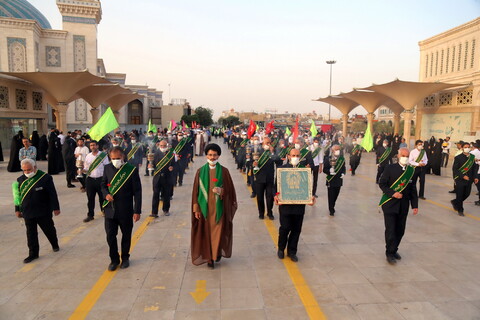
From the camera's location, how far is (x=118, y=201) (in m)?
4.68

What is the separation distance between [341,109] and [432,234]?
112ft

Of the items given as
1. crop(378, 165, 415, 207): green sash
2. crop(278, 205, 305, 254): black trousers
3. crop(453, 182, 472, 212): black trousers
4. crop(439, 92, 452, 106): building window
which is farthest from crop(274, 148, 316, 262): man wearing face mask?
crop(439, 92, 452, 106): building window

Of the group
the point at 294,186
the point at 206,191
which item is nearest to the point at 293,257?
the point at 294,186

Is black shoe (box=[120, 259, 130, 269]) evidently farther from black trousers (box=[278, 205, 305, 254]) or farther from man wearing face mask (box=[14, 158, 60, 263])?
black trousers (box=[278, 205, 305, 254])

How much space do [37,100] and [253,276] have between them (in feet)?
75.9

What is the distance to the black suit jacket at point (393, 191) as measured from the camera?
197 inches

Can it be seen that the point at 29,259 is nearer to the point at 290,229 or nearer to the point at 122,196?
the point at 122,196

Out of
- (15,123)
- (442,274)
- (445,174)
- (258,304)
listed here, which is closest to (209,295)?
(258,304)

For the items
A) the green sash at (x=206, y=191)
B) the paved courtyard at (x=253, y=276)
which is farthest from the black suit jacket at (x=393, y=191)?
the green sash at (x=206, y=191)

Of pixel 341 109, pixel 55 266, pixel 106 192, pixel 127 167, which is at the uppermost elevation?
pixel 341 109

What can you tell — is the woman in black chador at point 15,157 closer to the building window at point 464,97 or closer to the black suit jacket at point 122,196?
the black suit jacket at point 122,196

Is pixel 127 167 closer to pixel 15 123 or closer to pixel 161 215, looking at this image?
pixel 161 215

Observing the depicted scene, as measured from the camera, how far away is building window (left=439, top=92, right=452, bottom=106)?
23.8 meters

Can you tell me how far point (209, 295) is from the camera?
4000mm
